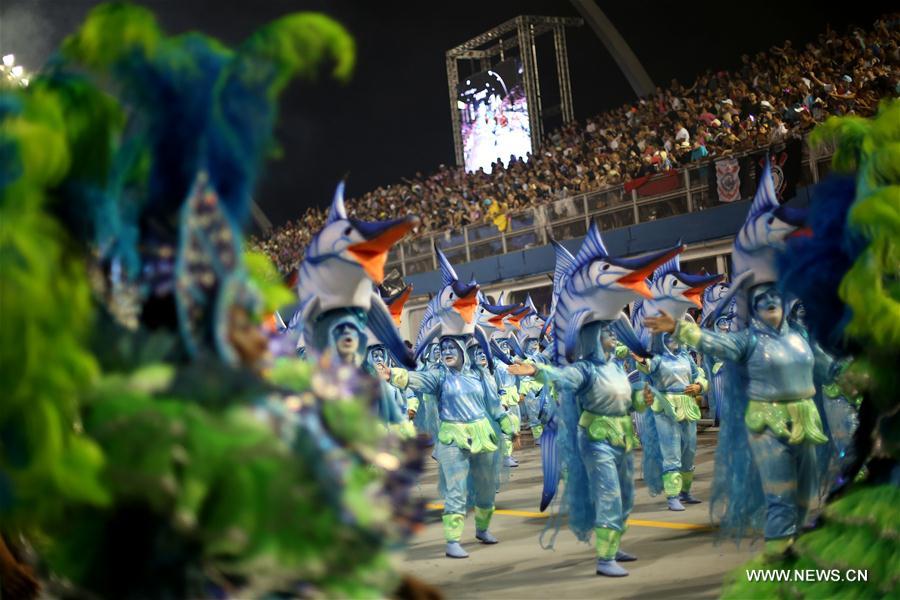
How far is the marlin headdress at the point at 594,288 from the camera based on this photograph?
247 inches

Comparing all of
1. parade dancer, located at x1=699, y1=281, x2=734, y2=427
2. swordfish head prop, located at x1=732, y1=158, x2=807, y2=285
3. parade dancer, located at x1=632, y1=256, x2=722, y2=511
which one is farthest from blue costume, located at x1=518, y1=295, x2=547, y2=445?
swordfish head prop, located at x1=732, y1=158, x2=807, y2=285

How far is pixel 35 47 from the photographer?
7.00 metres

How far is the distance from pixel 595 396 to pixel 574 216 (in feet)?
36.5

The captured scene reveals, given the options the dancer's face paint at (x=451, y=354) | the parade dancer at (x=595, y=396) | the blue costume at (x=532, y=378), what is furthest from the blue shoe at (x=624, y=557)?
the blue costume at (x=532, y=378)

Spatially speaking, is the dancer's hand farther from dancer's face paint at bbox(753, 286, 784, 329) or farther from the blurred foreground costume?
the blurred foreground costume

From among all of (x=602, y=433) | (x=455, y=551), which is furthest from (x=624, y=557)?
(x=455, y=551)

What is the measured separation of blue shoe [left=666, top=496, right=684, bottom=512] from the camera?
8.40 m

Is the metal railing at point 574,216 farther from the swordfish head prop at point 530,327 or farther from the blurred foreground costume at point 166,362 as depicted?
the blurred foreground costume at point 166,362

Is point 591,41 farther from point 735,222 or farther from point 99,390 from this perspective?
point 99,390

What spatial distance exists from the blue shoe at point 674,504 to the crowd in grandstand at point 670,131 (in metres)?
6.89

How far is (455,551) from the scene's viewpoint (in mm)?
7168

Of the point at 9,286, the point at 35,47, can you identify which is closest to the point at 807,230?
the point at 9,286

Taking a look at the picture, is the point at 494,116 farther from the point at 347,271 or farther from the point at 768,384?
the point at 347,271

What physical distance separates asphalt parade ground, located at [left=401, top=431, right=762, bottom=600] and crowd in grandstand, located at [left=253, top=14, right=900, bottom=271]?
756 centimetres
